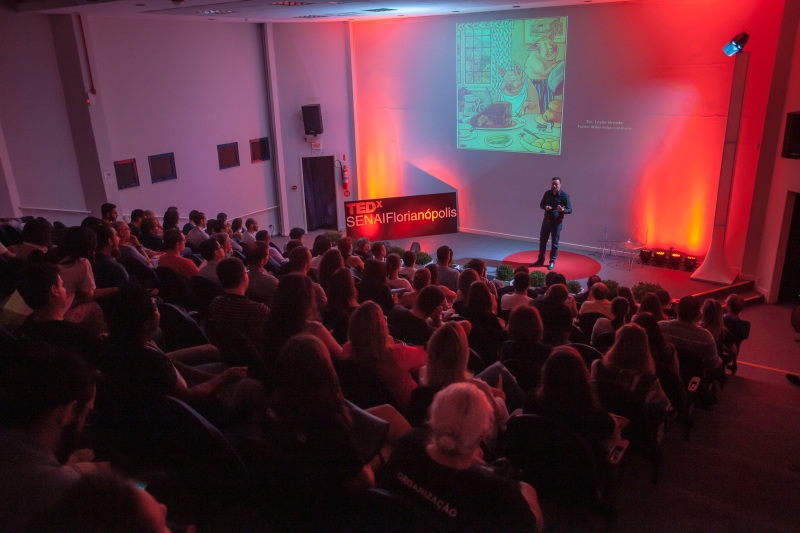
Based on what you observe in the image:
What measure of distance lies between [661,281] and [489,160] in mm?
4245

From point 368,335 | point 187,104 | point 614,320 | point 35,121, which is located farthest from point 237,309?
point 187,104

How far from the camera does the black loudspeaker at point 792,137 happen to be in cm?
793

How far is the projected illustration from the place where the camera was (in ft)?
34.7

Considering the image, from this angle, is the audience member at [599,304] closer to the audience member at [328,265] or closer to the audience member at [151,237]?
the audience member at [328,265]

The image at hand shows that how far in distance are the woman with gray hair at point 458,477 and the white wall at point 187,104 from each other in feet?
27.9

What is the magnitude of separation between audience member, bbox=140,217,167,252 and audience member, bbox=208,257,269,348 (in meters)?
3.63

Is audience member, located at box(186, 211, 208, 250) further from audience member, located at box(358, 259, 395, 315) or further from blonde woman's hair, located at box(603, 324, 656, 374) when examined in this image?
blonde woman's hair, located at box(603, 324, 656, 374)

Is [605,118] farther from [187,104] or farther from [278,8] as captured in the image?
[187,104]

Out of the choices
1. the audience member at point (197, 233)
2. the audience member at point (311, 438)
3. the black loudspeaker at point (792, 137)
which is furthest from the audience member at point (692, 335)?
the black loudspeaker at point (792, 137)

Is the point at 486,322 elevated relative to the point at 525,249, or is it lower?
elevated

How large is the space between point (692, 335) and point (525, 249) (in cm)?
734

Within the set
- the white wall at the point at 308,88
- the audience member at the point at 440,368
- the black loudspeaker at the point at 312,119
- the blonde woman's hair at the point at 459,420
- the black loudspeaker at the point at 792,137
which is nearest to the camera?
the blonde woman's hair at the point at 459,420

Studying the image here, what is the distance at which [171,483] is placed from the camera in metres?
2.29

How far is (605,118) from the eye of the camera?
1036 centimetres
